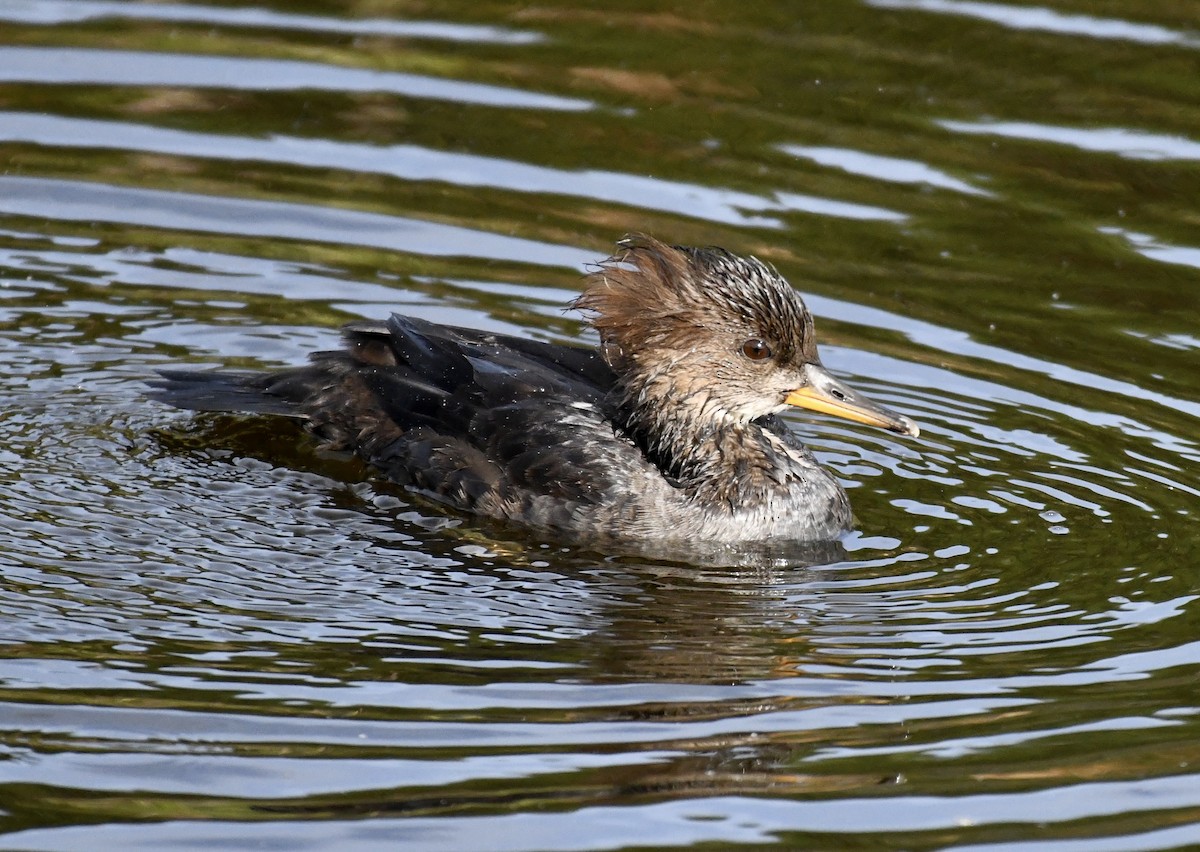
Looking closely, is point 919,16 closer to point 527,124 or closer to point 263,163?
point 527,124

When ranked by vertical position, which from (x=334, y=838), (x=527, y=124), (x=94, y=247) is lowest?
(x=334, y=838)

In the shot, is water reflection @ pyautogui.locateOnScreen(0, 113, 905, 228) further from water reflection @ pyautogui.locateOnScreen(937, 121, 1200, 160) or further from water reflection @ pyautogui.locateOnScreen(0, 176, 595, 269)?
water reflection @ pyautogui.locateOnScreen(937, 121, 1200, 160)

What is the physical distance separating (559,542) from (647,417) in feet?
2.61

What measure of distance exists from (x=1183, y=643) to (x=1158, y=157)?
602 cm

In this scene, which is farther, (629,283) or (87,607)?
(629,283)

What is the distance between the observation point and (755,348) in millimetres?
9328

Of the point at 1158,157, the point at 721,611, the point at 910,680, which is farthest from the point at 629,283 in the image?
the point at 1158,157

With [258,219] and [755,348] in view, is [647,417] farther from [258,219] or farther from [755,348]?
[258,219]

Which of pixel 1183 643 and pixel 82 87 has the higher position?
pixel 82 87

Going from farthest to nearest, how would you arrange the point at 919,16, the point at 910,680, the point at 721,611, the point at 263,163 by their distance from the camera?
the point at 919,16 → the point at 263,163 → the point at 721,611 → the point at 910,680

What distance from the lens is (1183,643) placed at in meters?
7.96

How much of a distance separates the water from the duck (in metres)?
0.25

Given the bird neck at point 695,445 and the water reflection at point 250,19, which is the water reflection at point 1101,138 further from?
the bird neck at point 695,445

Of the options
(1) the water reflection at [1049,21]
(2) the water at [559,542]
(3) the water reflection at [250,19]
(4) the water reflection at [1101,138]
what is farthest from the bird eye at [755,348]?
(1) the water reflection at [1049,21]
